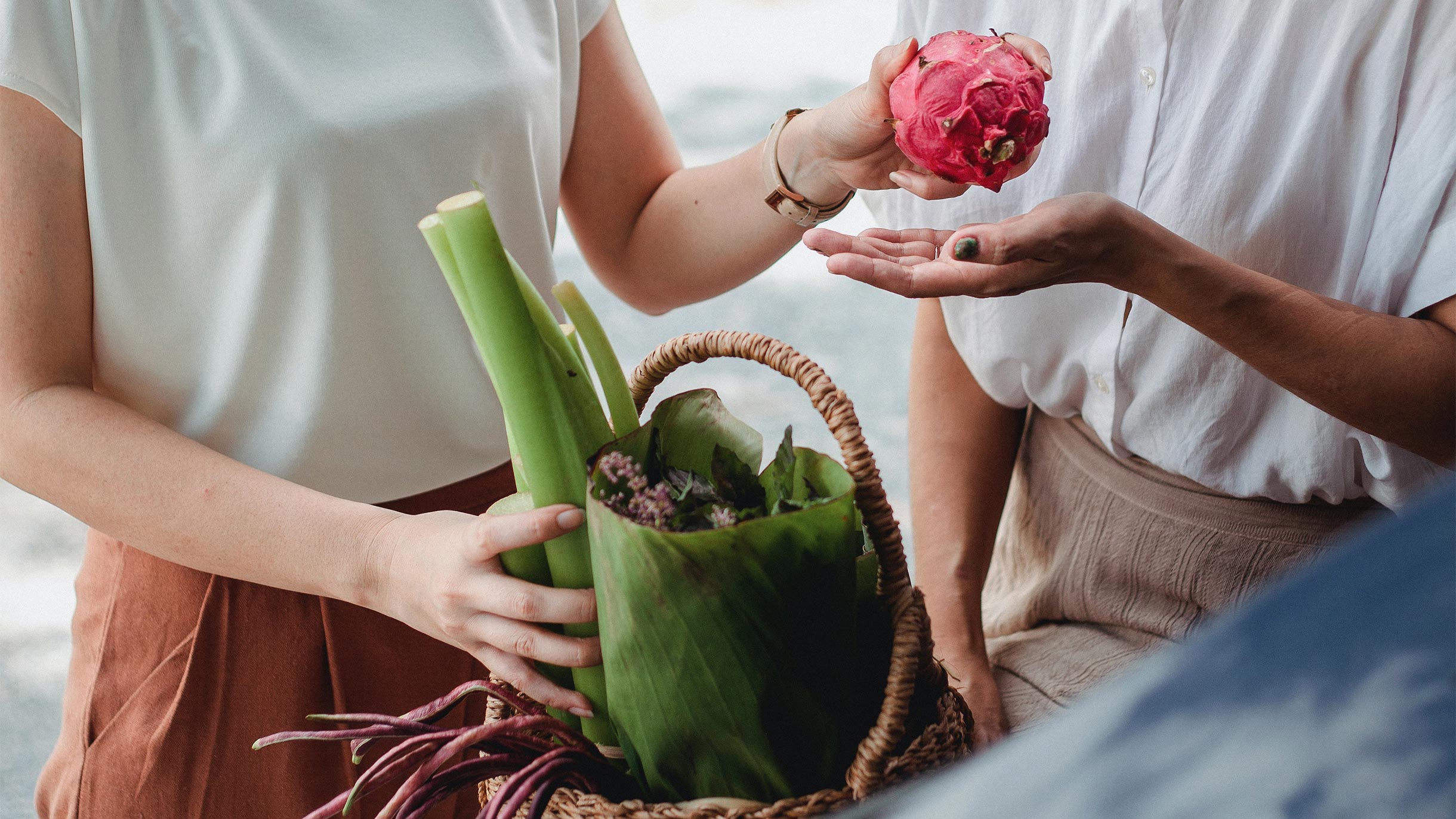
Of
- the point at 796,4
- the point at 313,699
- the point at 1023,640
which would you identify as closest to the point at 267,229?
the point at 313,699

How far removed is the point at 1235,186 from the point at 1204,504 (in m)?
0.31

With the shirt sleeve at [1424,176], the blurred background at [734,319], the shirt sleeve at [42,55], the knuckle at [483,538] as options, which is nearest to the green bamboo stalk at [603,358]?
Answer: the knuckle at [483,538]

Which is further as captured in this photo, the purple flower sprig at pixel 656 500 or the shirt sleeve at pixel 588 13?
the shirt sleeve at pixel 588 13

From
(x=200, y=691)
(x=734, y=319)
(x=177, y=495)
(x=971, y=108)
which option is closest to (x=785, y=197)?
(x=971, y=108)

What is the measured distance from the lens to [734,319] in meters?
3.05

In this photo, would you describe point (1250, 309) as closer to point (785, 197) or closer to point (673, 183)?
point (785, 197)

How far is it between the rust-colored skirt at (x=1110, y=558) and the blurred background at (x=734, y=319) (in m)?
1.24

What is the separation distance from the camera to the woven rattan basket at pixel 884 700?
1.92 ft

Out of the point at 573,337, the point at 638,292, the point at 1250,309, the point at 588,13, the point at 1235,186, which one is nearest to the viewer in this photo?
the point at 573,337

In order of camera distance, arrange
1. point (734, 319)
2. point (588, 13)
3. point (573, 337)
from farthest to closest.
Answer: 1. point (734, 319)
2. point (588, 13)
3. point (573, 337)

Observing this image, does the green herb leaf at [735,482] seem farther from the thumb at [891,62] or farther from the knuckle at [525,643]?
the thumb at [891,62]

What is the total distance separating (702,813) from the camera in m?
0.59

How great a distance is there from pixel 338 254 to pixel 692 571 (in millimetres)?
470

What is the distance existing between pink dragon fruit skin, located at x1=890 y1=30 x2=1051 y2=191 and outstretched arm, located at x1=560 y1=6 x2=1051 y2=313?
0.07 meters
